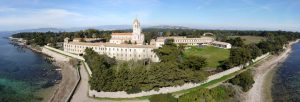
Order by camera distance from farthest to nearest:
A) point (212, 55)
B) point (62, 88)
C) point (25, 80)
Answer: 1. point (212, 55)
2. point (25, 80)
3. point (62, 88)

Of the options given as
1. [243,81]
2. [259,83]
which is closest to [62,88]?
[243,81]

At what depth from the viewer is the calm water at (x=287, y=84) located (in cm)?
3781

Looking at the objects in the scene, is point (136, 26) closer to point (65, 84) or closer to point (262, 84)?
point (65, 84)

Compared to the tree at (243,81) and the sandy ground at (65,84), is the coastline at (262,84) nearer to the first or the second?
the tree at (243,81)

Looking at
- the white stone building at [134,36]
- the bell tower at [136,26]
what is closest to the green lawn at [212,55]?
the white stone building at [134,36]

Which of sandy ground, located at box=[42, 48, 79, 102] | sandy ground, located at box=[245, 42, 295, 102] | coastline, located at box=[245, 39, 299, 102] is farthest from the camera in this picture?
coastline, located at box=[245, 39, 299, 102]

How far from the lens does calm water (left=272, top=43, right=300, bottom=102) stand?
37.8 metres

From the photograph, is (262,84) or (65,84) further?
(262,84)

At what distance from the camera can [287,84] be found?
4556 cm

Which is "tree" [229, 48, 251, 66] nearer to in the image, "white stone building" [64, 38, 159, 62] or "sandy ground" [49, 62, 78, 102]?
"white stone building" [64, 38, 159, 62]

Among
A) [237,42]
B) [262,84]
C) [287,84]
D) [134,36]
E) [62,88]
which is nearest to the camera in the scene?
[62,88]

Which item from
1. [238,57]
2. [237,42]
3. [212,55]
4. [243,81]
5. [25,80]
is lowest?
[25,80]

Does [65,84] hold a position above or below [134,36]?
below

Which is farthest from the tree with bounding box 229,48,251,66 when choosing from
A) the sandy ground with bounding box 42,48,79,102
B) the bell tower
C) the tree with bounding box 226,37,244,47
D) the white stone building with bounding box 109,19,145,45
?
the tree with bounding box 226,37,244,47
